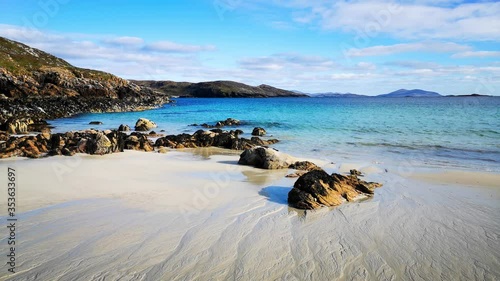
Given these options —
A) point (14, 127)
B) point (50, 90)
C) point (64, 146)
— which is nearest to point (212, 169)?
point (64, 146)

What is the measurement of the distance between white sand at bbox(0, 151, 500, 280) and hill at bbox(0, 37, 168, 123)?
34.4 metres

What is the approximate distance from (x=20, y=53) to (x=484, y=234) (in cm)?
9254

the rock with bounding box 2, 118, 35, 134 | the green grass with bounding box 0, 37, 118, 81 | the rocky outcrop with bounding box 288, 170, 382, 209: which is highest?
the green grass with bounding box 0, 37, 118, 81

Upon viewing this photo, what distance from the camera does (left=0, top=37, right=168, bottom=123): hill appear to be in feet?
146

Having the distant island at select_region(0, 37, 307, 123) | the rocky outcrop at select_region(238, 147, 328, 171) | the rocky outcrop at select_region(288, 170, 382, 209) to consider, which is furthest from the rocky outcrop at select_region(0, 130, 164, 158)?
the distant island at select_region(0, 37, 307, 123)

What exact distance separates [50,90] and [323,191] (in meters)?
61.7

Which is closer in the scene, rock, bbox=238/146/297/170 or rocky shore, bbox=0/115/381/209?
rocky shore, bbox=0/115/381/209

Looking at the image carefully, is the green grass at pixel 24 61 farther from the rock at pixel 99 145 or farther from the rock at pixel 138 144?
the rock at pixel 99 145

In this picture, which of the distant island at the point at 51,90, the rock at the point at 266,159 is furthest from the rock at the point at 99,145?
the distant island at the point at 51,90

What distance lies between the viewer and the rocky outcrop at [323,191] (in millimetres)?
8797

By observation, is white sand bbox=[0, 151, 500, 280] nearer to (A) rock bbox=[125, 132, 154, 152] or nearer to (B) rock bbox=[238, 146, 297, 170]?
(B) rock bbox=[238, 146, 297, 170]

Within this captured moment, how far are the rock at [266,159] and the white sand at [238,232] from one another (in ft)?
6.98

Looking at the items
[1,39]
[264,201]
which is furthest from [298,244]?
[1,39]

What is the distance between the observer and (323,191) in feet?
29.7
